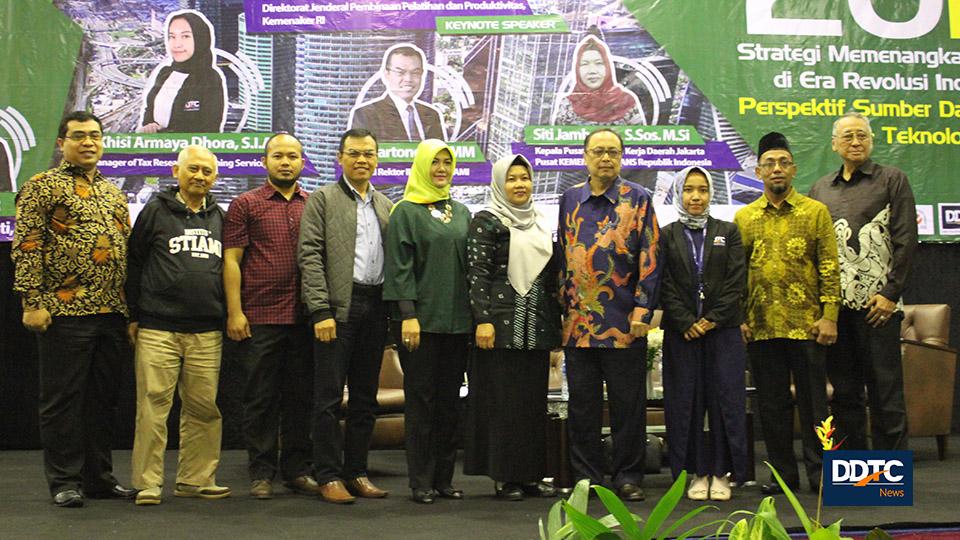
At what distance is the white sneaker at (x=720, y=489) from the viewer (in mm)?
3904

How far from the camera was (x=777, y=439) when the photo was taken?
4.09m

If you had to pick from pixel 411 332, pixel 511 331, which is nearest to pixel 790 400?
pixel 511 331

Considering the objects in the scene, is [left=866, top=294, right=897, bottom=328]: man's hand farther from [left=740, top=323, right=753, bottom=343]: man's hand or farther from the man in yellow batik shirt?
[left=740, top=323, right=753, bottom=343]: man's hand

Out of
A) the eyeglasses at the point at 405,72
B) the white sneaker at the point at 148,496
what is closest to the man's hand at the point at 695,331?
the white sneaker at the point at 148,496

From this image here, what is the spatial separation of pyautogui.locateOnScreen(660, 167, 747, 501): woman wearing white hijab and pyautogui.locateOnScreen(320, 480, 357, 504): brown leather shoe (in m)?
1.23

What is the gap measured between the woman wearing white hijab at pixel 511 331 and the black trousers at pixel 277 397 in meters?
0.70

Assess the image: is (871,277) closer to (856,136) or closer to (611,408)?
(856,136)

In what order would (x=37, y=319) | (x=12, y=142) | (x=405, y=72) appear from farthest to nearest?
1. (x=405, y=72)
2. (x=12, y=142)
3. (x=37, y=319)

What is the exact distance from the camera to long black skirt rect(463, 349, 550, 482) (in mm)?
3945

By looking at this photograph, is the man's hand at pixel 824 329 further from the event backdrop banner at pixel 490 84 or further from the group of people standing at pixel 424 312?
the event backdrop banner at pixel 490 84


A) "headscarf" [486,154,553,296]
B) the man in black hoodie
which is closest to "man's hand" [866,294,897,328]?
"headscarf" [486,154,553,296]

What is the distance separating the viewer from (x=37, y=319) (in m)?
3.76

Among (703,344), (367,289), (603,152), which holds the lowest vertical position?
(703,344)

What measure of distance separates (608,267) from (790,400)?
3.03 feet
